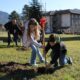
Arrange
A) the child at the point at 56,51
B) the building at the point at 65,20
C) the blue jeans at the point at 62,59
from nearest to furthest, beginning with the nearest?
the child at the point at 56,51 < the blue jeans at the point at 62,59 < the building at the point at 65,20

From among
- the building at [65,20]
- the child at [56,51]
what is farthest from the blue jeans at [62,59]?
the building at [65,20]

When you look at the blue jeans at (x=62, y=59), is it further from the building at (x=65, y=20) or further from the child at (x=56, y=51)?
the building at (x=65, y=20)

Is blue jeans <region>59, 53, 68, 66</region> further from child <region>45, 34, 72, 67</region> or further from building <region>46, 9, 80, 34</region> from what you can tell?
building <region>46, 9, 80, 34</region>

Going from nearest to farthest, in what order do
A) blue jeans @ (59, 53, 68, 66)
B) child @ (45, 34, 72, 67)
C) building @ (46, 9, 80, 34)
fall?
child @ (45, 34, 72, 67) → blue jeans @ (59, 53, 68, 66) → building @ (46, 9, 80, 34)

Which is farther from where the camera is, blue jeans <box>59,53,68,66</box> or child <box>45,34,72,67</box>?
blue jeans <box>59,53,68,66</box>

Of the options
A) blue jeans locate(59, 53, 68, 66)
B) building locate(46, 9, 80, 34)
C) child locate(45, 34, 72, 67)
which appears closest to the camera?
child locate(45, 34, 72, 67)

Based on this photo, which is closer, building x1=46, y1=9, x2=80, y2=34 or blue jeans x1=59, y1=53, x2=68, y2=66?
blue jeans x1=59, y1=53, x2=68, y2=66

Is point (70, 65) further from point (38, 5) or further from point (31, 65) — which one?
point (38, 5)

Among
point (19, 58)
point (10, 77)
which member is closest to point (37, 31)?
point (10, 77)

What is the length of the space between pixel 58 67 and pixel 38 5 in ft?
188

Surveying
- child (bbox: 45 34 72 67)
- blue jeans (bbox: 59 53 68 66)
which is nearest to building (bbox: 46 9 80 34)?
blue jeans (bbox: 59 53 68 66)

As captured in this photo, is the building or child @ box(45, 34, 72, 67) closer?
child @ box(45, 34, 72, 67)

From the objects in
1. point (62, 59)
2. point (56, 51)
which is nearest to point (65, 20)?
point (62, 59)

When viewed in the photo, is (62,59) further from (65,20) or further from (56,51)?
(65,20)
